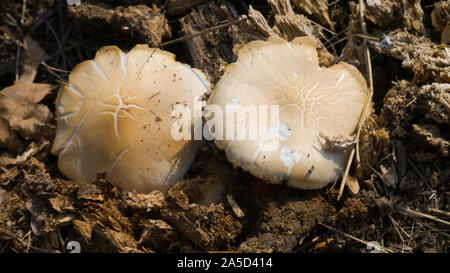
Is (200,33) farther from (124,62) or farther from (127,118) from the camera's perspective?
(127,118)

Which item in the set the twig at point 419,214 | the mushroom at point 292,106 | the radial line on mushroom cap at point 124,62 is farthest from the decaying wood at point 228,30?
the twig at point 419,214

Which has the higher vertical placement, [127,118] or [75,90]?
[75,90]

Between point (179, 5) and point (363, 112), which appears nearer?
point (363, 112)

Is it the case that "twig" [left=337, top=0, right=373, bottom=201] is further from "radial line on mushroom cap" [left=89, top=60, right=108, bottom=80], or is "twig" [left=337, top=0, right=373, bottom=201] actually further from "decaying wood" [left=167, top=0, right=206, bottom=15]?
"radial line on mushroom cap" [left=89, top=60, right=108, bottom=80]

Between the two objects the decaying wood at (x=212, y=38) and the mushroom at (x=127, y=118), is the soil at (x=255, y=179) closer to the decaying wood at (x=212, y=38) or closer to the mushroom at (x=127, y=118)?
the decaying wood at (x=212, y=38)

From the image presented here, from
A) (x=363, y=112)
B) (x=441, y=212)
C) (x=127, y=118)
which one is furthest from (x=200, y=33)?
(x=441, y=212)

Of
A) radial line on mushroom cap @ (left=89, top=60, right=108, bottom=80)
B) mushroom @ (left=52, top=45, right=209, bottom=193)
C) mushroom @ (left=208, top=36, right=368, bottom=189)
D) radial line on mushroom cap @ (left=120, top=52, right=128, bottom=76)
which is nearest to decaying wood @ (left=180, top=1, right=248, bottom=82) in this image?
mushroom @ (left=52, top=45, right=209, bottom=193)

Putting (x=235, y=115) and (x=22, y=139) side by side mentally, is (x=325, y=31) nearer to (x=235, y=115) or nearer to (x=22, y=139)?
(x=235, y=115)
